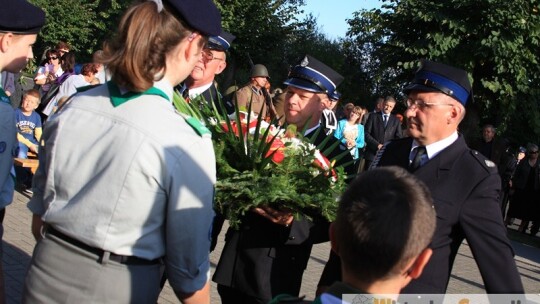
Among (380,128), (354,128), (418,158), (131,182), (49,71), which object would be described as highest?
(418,158)

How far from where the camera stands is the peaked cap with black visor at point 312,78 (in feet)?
12.9

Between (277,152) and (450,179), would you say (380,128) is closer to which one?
(450,179)

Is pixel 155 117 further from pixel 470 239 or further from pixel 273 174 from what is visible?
pixel 470 239

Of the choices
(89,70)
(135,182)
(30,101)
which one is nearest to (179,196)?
(135,182)

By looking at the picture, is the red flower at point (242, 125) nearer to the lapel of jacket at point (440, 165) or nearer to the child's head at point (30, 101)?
the lapel of jacket at point (440, 165)

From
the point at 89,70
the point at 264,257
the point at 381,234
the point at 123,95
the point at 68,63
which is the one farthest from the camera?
the point at 68,63

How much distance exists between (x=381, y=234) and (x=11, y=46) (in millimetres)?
2062

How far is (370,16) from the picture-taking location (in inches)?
795

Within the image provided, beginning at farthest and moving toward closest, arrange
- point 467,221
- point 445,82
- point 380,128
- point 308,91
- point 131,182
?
point 380,128 < point 308,91 < point 445,82 < point 467,221 < point 131,182

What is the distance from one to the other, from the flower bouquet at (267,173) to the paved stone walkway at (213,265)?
251 centimetres

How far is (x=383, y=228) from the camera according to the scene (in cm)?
171

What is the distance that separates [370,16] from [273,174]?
18.1 metres

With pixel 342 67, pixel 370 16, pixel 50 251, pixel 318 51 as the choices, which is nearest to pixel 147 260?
pixel 50 251

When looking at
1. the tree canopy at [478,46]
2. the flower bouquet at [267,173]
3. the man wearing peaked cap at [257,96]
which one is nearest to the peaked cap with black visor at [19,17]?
the flower bouquet at [267,173]
